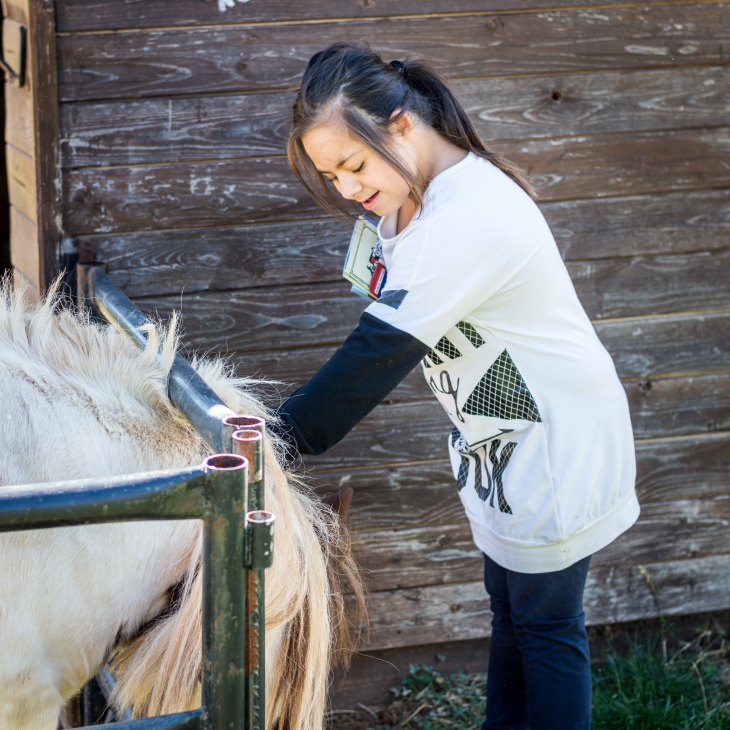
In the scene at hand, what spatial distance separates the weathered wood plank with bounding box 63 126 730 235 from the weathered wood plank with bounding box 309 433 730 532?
696 millimetres

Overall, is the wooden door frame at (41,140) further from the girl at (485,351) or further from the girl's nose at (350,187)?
the girl's nose at (350,187)

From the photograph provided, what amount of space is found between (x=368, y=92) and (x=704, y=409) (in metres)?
1.47

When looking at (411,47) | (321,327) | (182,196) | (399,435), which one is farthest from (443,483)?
(411,47)

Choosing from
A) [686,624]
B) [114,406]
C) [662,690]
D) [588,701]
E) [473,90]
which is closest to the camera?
[114,406]

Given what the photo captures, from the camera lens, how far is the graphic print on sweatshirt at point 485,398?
54.4 inches

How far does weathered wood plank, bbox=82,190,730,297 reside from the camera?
1.93 metres

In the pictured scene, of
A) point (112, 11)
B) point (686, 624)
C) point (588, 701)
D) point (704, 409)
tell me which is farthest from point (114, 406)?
point (686, 624)

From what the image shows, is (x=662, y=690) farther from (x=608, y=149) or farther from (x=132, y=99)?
(x=132, y=99)

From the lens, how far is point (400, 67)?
1.45m

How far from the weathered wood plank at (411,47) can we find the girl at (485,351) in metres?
0.49

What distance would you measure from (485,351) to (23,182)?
1368 mm

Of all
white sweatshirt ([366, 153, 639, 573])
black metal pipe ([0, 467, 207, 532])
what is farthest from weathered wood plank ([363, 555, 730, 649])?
black metal pipe ([0, 467, 207, 532])

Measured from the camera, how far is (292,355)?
Result: 6.75 ft

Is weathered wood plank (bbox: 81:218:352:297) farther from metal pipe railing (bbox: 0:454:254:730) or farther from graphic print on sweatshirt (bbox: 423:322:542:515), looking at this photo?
metal pipe railing (bbox: 0:454:254:730)
